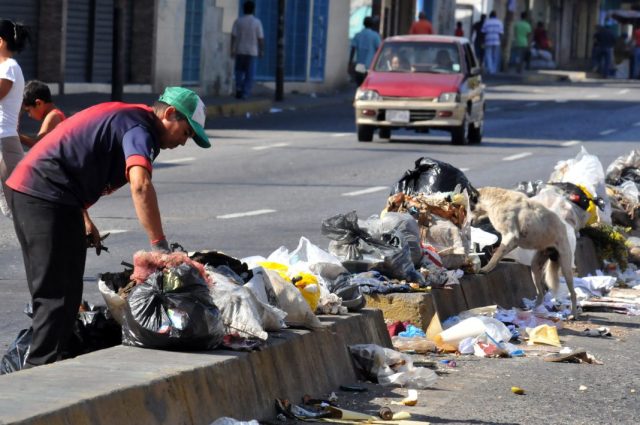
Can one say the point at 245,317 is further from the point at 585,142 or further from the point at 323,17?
the point at 323,17

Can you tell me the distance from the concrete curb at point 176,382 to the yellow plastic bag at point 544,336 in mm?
2023

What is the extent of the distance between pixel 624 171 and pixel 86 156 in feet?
37.0

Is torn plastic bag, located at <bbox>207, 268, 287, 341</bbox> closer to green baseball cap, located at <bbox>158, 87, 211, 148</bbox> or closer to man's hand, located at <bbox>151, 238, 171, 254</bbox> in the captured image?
man's hand, located at <bbox>151, 238, 171, 254</bbox>

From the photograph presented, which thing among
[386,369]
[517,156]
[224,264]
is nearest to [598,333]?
[386,369]

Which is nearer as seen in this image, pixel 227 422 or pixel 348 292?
pixel 227 422

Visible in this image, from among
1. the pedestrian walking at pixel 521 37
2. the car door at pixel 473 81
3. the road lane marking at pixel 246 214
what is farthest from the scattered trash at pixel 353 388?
the pedestrian walking at pixel 521 37

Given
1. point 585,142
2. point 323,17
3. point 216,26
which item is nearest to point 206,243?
point 585,142

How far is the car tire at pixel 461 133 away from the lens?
82.5 ft

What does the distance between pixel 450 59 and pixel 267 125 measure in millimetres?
5176

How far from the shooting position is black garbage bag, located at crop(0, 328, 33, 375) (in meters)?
6.72

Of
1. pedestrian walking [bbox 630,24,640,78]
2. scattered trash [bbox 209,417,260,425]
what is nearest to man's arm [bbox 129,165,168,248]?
scattered trash [bbox 209,417,260,425]

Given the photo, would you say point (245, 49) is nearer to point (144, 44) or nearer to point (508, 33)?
point (144, 44)

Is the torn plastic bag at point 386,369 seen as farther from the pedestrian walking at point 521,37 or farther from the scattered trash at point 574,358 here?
the pedestrian walking at point 521,37

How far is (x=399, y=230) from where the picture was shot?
9.76m
